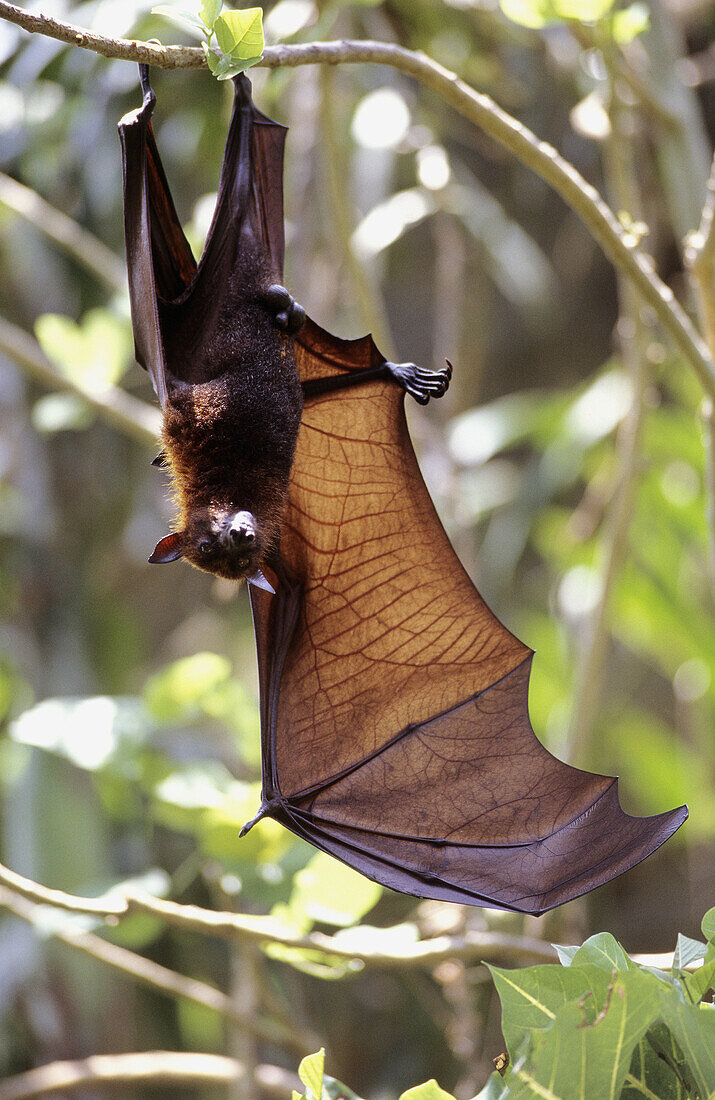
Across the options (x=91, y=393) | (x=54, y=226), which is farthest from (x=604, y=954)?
(x=54, y=226)

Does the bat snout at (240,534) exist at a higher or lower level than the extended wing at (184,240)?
lower

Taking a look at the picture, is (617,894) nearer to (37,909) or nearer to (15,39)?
(37,909)

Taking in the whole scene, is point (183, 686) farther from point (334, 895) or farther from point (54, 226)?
point (54, 226)

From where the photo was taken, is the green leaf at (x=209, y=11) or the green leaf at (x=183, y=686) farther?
the green leaf at (x=183, y=686)

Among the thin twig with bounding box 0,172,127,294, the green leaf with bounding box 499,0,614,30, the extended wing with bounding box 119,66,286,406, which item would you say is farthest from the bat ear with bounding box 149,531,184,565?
the thin twig with bounding box 0,172,127,294

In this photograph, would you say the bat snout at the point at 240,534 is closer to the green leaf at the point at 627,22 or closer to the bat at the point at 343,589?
the bat at the point at 343,589

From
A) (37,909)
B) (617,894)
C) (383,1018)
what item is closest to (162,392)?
(37,909)

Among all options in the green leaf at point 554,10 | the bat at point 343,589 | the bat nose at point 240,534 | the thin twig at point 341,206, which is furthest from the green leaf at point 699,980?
the thin twig at point 341,206
